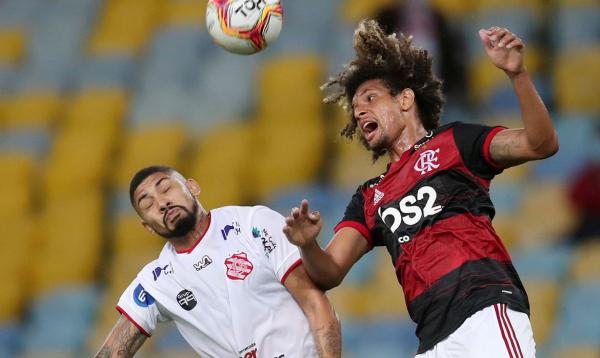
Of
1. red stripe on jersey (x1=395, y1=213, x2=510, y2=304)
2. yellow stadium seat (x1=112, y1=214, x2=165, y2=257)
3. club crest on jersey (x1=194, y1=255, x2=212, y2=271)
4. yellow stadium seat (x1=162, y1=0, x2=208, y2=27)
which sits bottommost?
red stripe on jersey (x1=395, y1=213, x2=510, y2=304)

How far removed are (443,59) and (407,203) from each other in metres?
4.59

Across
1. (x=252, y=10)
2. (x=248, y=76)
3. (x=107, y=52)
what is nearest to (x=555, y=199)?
(x=248, y=76)

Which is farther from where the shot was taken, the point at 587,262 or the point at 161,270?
the point at 587,262

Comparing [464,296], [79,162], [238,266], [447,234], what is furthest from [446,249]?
[79,162]

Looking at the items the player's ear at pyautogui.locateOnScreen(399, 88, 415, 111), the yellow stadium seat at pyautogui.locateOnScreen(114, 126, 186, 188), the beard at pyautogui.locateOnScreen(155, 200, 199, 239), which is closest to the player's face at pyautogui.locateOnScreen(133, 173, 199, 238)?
the beard at pyautogui.locateOnScreen(155, 200, 199, 239)

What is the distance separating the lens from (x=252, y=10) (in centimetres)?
530

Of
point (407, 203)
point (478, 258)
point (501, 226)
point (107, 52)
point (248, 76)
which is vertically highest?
point (107, 52)

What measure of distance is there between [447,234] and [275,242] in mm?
872

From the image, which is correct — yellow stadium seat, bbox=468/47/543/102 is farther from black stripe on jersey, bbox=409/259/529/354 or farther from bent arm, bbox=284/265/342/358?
black stripe on jersey, bbox=409/259/529/354

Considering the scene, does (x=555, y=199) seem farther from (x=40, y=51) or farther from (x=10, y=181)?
(x=40, y=51)

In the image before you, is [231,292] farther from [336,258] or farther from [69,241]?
[69,241]

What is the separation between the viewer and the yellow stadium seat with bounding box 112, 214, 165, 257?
9039 millimetres

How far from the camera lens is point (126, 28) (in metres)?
11.1

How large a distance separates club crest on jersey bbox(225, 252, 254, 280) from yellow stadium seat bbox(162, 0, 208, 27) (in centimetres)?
582
